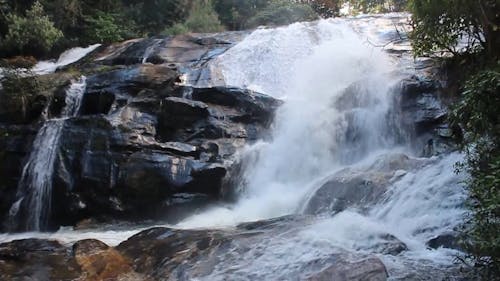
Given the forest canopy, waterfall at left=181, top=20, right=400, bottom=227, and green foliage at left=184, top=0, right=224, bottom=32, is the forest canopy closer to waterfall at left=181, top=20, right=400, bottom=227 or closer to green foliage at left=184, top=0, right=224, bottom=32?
green foliage at left=184, top=0, right=224, bottom=32

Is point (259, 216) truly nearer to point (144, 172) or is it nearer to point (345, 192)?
point (345, 192)

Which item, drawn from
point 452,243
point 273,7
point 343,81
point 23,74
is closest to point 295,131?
point 343,81

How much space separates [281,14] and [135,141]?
13076 mm

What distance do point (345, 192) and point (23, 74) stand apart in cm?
948

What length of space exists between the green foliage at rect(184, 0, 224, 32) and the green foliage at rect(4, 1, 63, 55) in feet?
19.6

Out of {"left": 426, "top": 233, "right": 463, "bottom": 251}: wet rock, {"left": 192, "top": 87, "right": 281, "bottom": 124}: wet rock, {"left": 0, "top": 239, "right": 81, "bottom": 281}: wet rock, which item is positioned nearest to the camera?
{"left": 426, "top": 233, "right": 463, "bottom": 251}: wet rock

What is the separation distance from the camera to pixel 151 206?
1093 centimetres

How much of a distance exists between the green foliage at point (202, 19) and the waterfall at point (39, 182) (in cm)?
1094

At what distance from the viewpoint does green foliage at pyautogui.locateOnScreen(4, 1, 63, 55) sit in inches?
692

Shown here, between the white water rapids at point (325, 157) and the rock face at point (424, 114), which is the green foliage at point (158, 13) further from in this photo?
the rock face at point (424, 114)

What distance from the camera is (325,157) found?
37.6 feet

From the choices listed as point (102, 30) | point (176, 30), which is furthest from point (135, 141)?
point (176, 30)

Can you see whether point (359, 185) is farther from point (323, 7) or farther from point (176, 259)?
point (323, 7)

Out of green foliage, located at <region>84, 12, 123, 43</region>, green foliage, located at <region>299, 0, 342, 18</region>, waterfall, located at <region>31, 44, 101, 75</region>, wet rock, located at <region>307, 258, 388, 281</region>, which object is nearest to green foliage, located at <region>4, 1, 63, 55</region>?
waterfall, located at <region>31, 44, 101, 75</region>
